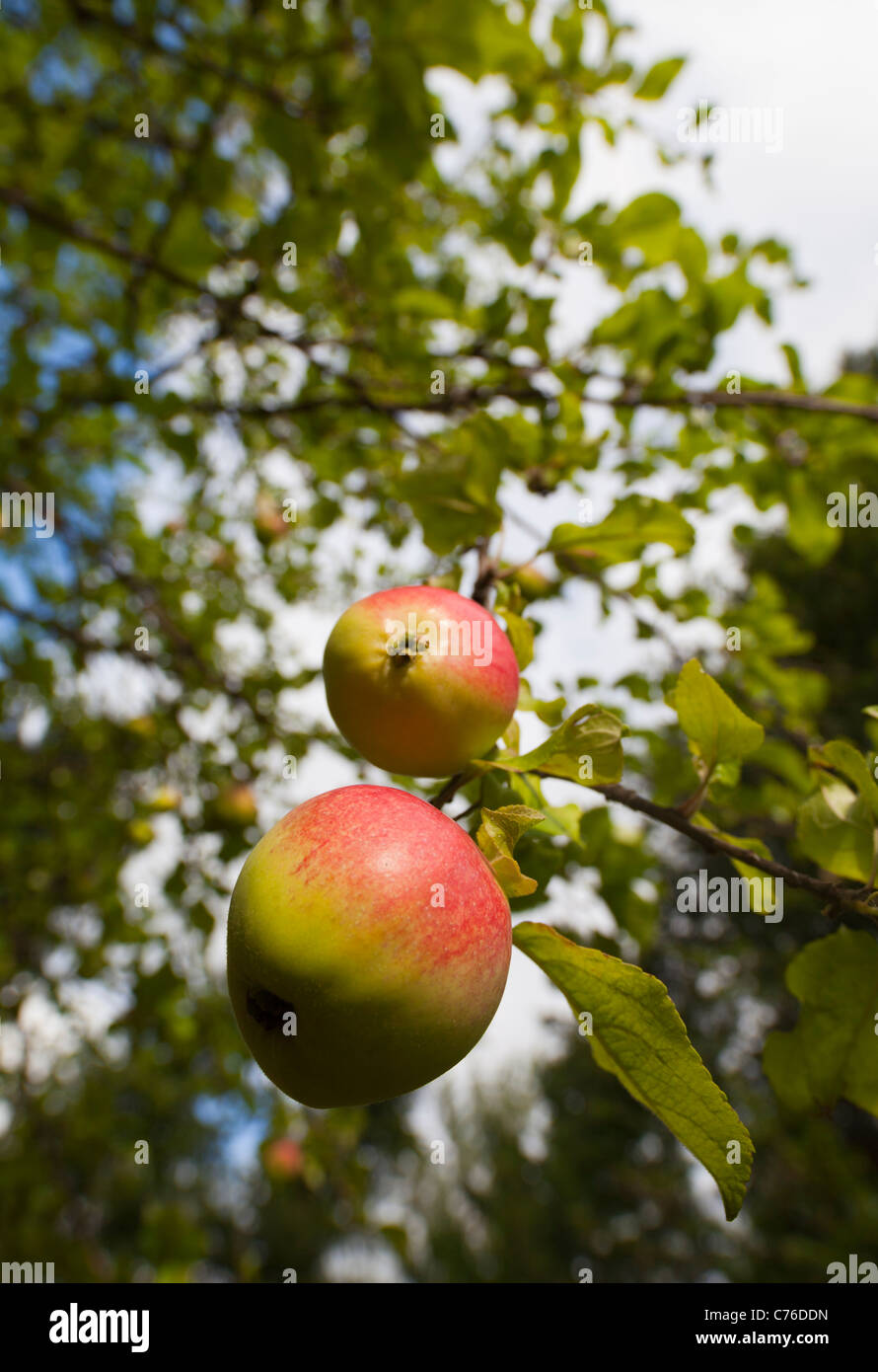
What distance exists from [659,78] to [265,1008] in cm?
215

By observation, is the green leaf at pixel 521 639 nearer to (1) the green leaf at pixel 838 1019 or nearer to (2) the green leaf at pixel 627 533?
(2) the green leaf at pixel 627 533

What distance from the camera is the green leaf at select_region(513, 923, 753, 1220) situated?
654 millimetres

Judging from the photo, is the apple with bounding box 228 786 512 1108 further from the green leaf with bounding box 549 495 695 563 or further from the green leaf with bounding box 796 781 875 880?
the green leaf with bounding box 549 495 695 563

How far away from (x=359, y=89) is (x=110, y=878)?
2.34 m

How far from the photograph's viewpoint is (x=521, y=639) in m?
0.90

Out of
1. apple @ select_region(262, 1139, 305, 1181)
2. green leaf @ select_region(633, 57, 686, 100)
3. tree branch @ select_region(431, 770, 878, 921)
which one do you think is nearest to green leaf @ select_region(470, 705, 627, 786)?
tree branch @ select_region(431, 770, 878, 921)

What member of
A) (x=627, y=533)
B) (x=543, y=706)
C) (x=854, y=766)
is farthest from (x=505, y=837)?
(x=627, y=533)

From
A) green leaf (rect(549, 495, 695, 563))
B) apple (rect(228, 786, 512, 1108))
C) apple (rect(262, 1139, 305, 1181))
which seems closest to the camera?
apple (rect(228, 786, 512, 1108))

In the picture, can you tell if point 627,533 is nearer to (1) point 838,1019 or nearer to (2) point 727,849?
(2) point 727,849

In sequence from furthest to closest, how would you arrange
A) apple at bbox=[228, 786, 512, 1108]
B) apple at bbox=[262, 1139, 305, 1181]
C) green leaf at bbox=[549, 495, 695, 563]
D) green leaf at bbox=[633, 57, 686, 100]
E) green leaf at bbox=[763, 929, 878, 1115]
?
apple at bbox=[262, 1139, 305, 1181]
green leaf at bbox=[633, 57, 686, 100]
green leaf at bbox=[549, 495, 695, 563]
green leaf at bbox=[763, 929, 878, 1115]
apple at bbox=[228, 786, 512, 1108]

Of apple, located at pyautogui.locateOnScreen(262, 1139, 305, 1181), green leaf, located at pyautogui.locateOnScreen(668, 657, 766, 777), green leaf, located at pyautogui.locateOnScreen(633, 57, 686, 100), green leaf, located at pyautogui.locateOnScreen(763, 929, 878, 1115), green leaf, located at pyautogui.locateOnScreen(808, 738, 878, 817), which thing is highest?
green leaf, located at pyautogui.locateOnScreen(633, 57, 686, 100)

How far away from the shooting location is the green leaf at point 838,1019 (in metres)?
0.85
